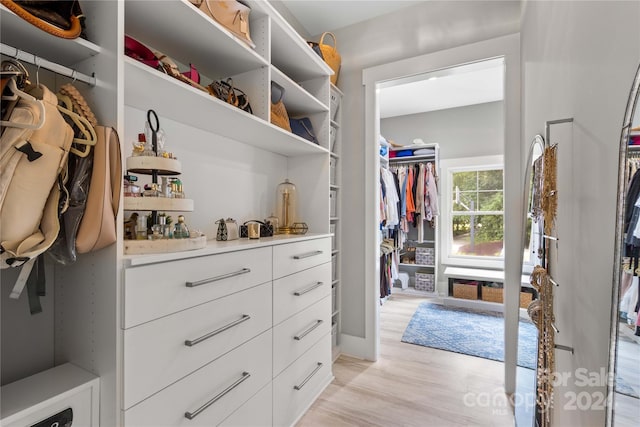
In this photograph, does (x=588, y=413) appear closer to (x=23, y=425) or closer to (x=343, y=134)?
(x=23, y=425)

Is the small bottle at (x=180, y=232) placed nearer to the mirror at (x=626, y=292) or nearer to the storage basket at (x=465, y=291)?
the mirror at (x=626, y=292)

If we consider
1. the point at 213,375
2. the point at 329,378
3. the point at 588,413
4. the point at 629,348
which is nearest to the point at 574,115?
the point at 629,348

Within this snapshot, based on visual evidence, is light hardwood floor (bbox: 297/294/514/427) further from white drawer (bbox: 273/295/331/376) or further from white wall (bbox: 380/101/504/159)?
white wall (bbox: 380/101/504/159)

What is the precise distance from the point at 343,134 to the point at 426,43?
93cm

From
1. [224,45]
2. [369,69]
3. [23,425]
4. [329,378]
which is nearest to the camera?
[23,425]

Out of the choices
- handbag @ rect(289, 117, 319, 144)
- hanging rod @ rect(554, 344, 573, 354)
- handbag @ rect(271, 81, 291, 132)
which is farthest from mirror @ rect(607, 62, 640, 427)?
handbag @ rect(289, 117, 319, 144)

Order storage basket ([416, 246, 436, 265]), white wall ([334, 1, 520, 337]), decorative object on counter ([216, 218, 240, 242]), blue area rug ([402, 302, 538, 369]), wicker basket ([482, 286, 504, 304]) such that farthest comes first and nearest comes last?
storage basket ([416, 246, 436, 265])
wicker basket ([482, 286, 504, 304])
blue area rug ([402, 302, 538, 369])
white wall ([334, 1, 520, 337])
decorative object on counter ([216, 218, 240, 242])

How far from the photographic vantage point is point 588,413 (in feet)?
2.65

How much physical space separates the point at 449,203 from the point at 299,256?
11.7 feet

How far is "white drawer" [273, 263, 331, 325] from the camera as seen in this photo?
152 cm

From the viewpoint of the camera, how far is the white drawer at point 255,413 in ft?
4.16

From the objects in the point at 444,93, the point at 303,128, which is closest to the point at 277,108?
the point at 303,128

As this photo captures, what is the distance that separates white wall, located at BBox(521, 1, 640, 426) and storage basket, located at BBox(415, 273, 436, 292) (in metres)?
3.36

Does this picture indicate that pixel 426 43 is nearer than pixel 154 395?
No
